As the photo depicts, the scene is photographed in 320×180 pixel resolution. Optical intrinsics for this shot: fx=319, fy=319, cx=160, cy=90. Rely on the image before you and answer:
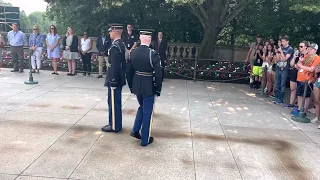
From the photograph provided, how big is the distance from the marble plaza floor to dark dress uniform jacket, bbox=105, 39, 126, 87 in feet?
3.33

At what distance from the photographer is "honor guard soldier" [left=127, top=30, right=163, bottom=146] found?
5188 millimetres

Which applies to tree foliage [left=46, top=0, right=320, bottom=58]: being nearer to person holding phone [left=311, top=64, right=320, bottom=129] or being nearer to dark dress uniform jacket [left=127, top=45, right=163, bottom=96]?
person holding phone [left=311, top=64, right=320, bottom=129]

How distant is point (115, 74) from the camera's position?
567cm

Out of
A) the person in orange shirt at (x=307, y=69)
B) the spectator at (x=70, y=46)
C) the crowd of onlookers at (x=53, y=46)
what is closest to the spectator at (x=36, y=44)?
the crowd of onlookers at (x=53, y=46)

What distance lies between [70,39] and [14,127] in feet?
20.2

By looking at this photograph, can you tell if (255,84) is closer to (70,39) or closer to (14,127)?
(70,39)

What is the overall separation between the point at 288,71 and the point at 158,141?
16.6 ft

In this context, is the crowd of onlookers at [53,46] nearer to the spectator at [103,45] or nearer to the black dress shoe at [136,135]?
the spectator at [103,45]

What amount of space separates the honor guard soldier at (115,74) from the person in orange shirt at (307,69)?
4.43 metres

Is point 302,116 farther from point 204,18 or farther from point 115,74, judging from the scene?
point 204,18

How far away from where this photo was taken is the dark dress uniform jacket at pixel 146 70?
5.18 m

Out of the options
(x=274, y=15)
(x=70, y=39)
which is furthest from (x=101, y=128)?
(x=274, y=15)

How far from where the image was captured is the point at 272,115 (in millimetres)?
7883

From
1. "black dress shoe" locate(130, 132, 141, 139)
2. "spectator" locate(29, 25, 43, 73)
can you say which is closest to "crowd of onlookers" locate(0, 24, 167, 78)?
"spectator" locate(29, 25, 43, 73)
